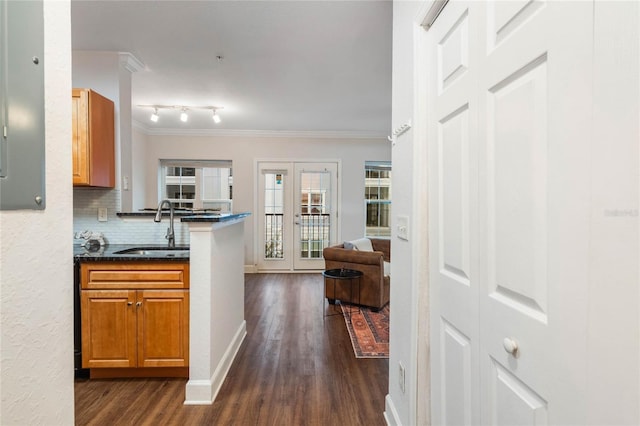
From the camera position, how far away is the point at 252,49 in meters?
2.86

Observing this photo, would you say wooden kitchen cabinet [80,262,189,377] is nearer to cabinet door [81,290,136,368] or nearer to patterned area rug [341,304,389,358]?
cabinet door [81,290,136,368]

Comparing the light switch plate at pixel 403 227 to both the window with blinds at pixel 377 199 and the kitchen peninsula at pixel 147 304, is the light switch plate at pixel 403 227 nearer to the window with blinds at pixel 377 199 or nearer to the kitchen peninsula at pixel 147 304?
the kitchen peninsula at pixel 147 304

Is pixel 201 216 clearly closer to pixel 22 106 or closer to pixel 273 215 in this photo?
pixel 22 106

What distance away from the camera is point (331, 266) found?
13.4 ft

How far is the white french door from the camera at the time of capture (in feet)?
19.5

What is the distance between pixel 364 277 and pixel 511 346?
9.76ft

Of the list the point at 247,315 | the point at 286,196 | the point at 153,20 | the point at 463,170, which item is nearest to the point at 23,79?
the point at 463,170

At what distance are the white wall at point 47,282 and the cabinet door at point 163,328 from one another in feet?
5.16

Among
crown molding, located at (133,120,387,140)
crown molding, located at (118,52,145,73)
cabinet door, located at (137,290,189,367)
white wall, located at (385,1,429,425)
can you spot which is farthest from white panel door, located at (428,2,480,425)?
crown molding, located at (133,120,387,140)

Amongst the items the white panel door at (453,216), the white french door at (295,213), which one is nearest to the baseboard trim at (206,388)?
the white panel door at (453,216)

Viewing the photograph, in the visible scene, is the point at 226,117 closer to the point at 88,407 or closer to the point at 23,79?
the point at 88,407

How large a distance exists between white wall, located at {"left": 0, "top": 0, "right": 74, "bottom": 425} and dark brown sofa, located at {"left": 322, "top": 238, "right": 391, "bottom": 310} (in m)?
3.27

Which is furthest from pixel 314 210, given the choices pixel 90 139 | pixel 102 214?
pixel 90 139

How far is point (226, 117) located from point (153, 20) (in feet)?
8.49
